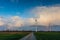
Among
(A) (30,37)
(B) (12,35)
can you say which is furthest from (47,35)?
(B) (12,35)

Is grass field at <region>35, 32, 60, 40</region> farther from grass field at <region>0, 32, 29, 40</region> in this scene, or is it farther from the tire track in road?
grass field at <region>0, 32, 29, 40</region>

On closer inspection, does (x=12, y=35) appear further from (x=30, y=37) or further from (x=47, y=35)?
(x=47, y=35)

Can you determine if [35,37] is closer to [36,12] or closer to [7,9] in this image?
[36,12]

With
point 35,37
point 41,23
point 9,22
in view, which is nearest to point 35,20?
point 41,23

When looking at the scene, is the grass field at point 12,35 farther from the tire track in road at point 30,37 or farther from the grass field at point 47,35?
the grass field at point 47,35

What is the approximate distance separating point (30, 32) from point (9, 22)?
1.78 feet

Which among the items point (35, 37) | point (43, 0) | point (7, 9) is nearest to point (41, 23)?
point (35, 37)

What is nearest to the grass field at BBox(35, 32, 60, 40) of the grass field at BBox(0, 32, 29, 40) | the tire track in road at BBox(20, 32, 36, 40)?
the tire track in road at BBox(20, 32, 36, 40)

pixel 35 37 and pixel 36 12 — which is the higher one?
pixel 36 12

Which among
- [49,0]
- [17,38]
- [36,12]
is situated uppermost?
[49,0]

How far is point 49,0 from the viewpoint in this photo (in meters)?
3.26

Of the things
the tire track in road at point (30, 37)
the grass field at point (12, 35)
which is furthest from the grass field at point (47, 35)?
the grass field at point (12, 35)

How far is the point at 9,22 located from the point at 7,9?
309 mm

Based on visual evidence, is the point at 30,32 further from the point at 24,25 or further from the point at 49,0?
the point at 49,0
